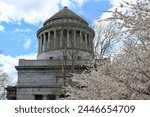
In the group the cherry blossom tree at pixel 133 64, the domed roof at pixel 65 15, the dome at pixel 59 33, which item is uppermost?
the domed roof at pixel 65 15

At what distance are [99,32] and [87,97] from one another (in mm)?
18569

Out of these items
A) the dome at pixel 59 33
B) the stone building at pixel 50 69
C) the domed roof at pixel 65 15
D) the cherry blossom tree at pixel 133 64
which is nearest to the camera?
the cherry blossom tree at pixel 133 64

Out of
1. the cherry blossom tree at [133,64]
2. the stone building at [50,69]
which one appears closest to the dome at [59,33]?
the stone building at [50,69]

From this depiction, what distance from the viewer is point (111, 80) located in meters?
11.9

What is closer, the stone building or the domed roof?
the stone building

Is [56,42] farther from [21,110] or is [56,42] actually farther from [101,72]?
[21,110]

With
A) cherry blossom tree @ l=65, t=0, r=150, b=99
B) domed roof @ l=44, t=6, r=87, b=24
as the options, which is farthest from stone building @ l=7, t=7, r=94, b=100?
cherry blossom tree @ l=65, t=0, r=150, b=99

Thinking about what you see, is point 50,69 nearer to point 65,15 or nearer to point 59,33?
point 59,33

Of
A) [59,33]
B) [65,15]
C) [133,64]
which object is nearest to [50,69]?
[59,33]

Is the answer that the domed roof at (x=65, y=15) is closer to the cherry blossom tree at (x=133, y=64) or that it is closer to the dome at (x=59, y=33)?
the dome at (x=59, y=33)

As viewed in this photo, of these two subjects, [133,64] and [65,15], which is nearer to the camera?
[133,64]

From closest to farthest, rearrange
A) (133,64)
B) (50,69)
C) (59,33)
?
1. (133,64)
2. (50,69)
3. (59,33)

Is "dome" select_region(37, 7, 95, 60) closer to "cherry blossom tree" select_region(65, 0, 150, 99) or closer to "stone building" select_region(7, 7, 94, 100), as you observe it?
"stone building" select_region(7, 7, 94, 100)

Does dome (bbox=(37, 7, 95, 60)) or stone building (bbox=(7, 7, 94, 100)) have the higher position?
dome (bbox=(37, 7, 95, 60))
